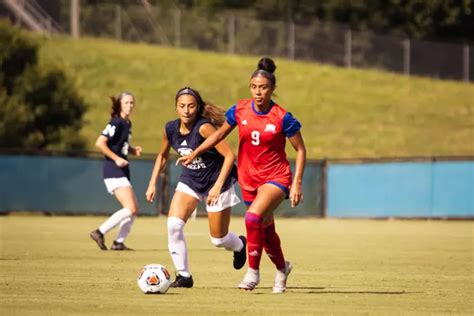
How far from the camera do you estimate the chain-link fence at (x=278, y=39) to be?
64.3m

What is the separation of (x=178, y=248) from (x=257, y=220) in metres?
1.16

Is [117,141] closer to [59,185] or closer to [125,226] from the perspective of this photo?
[125,226]

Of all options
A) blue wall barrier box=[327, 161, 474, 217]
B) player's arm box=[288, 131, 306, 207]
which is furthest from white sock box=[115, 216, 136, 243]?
blue wall barrier box=[327, 161, 474, 217]

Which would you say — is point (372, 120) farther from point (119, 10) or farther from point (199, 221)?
point (199, 221)

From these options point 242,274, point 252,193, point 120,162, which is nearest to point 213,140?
point 252,193

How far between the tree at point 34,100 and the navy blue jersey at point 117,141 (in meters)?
26.9

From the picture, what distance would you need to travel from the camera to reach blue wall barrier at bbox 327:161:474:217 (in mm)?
32500

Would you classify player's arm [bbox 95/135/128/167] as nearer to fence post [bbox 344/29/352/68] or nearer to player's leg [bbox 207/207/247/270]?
player's leg [bbox 207/207/247/270]

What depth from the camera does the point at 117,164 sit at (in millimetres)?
18938

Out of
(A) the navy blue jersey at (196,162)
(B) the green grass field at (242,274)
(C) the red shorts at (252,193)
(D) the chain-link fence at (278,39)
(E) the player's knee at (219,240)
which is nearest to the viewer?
(B) the green grass field at (242,274)

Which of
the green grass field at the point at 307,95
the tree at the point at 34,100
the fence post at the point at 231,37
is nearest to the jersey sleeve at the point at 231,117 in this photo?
the tree at the point at 34,100

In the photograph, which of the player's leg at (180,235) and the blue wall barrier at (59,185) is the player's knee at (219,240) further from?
the blue wall barrier at (59,185)

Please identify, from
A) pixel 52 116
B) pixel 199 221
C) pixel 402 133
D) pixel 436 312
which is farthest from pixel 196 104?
pixel 402 133

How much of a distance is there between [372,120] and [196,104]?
4728 cm
